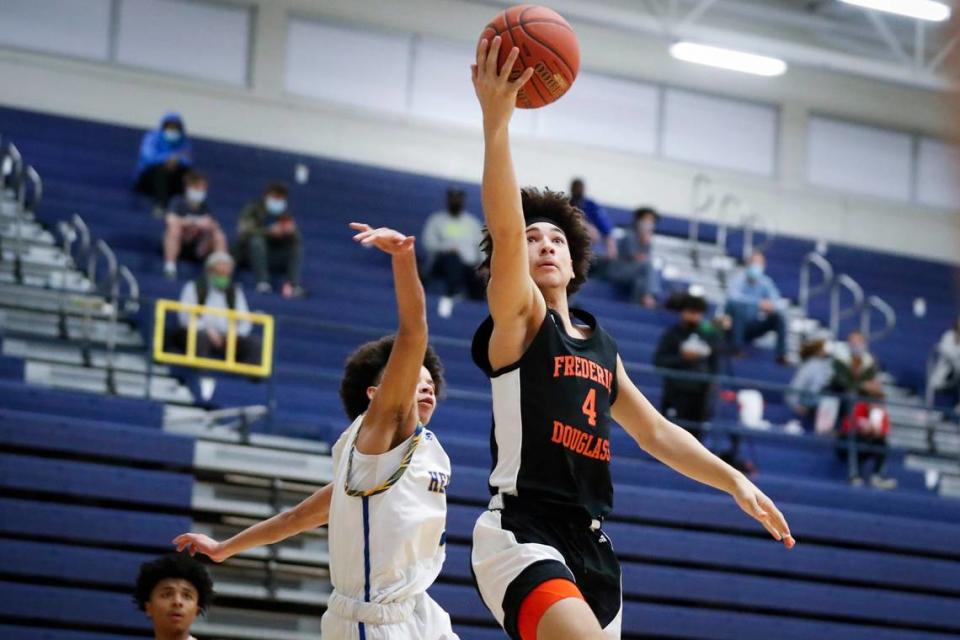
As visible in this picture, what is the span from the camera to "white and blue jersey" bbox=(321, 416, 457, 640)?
454 cm

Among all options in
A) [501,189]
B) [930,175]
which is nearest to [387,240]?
[501,189]

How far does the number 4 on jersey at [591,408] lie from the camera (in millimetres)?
4152

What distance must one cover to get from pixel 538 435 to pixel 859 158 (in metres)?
16.3

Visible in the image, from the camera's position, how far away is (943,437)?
14.9m

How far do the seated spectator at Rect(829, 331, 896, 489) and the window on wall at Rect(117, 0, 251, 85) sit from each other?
24.6 feet

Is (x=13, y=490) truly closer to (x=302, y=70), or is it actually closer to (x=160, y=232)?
(x=160, y=232)

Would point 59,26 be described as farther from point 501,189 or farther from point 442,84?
point 501,189

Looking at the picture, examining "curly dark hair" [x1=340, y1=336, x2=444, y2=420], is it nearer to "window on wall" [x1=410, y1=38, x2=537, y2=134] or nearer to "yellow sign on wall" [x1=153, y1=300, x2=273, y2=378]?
"yellow sign on wall" [x1=153, y1=300, x2=273, y2=378]

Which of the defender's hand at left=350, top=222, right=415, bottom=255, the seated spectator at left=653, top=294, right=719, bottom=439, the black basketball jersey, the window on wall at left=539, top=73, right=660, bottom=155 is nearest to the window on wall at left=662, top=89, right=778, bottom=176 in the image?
the window on wall at left=539, top=73, right=660, bottom=155

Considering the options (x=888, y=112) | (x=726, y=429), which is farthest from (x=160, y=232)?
(x=888, y=112)

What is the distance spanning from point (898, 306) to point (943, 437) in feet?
9.68

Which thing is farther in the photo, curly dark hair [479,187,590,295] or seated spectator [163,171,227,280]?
seated spectator [163,171,227,280]

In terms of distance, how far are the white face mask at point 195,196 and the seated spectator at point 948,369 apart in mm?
7309

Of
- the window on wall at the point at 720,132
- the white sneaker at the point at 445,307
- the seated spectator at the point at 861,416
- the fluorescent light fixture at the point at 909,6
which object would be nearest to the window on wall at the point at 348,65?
the window on wall at the point at 720,132
